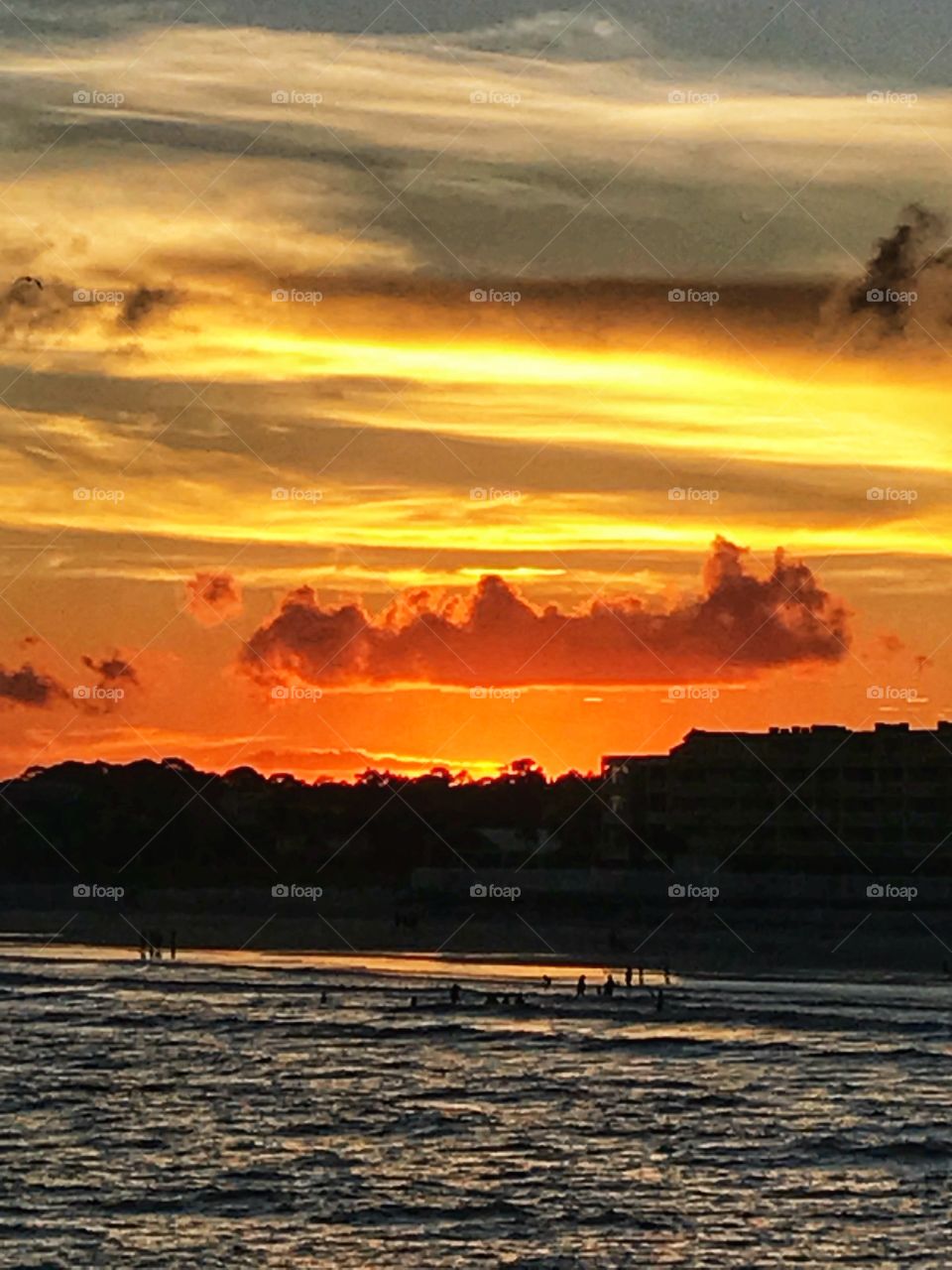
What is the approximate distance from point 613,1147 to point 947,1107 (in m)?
14.3

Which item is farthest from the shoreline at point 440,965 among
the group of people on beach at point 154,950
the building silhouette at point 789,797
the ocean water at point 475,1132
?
the building silhouette at point 789,797

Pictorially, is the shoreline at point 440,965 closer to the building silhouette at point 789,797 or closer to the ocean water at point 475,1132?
the ocean water at point 475,1132

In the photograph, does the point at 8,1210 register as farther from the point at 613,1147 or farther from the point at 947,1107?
the point at 947,1107

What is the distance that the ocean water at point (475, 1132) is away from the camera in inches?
1790

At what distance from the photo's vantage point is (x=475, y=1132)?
6247cm

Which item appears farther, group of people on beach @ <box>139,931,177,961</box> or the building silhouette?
the building silhouette

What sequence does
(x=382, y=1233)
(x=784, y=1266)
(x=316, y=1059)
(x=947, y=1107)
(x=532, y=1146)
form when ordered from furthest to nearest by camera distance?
(x=316, y=1059), (x=947, y=1107), (x=532, y=1146), (x=382, y=1233), (x=784, y=1266)

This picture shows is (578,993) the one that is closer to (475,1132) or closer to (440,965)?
(440,965)

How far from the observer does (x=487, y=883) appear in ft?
634

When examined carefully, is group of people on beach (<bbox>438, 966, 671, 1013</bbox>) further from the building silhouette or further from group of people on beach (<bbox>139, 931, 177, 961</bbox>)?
the building silhouette

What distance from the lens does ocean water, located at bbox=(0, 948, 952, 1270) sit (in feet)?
149

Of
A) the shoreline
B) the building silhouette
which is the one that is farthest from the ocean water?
the building silhouette

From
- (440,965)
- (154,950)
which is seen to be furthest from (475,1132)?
(154,950)

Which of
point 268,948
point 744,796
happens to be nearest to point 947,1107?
point 268,948
